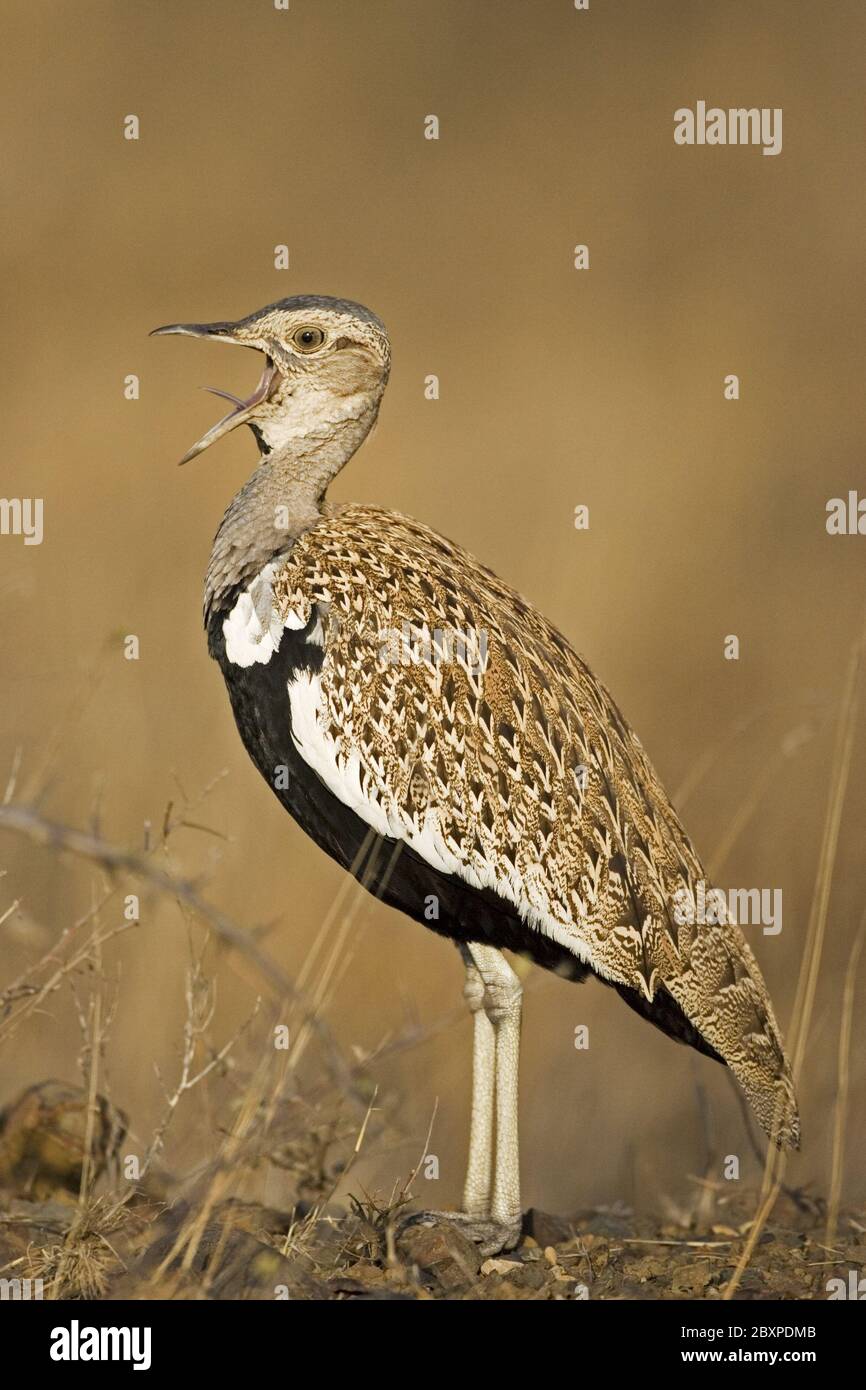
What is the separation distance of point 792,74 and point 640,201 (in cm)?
126

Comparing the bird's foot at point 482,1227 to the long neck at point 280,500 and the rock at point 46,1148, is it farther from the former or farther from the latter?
the long neck at point 280,500

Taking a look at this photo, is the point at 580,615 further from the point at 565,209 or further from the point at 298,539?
the point at 298,539

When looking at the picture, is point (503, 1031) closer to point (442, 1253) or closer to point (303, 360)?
point (442, 1253)

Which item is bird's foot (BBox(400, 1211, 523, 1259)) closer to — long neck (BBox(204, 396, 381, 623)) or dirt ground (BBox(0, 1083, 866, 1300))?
dirt ground (BBox(0, 1083, 866, 1300))

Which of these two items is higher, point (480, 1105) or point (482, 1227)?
point (480, 1105)

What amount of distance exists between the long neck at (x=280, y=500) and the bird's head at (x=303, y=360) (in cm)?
2

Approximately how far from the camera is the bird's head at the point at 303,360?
546 centimetres

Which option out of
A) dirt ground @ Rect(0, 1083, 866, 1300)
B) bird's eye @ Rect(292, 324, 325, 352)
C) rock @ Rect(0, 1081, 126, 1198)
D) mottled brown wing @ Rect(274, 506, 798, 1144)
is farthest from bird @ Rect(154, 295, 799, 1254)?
rock @ Rect(0, 1081, 126, 1198)

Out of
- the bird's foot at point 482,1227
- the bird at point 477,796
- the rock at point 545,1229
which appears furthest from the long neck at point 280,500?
the rock at point 545,1229

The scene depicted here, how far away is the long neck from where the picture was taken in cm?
529

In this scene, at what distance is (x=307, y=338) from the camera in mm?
5473

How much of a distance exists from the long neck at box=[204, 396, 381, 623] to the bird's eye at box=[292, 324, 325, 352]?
0.68ft

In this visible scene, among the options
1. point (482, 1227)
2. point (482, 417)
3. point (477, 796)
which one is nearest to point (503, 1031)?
point (482, 1227)

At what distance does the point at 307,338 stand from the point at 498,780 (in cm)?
144
